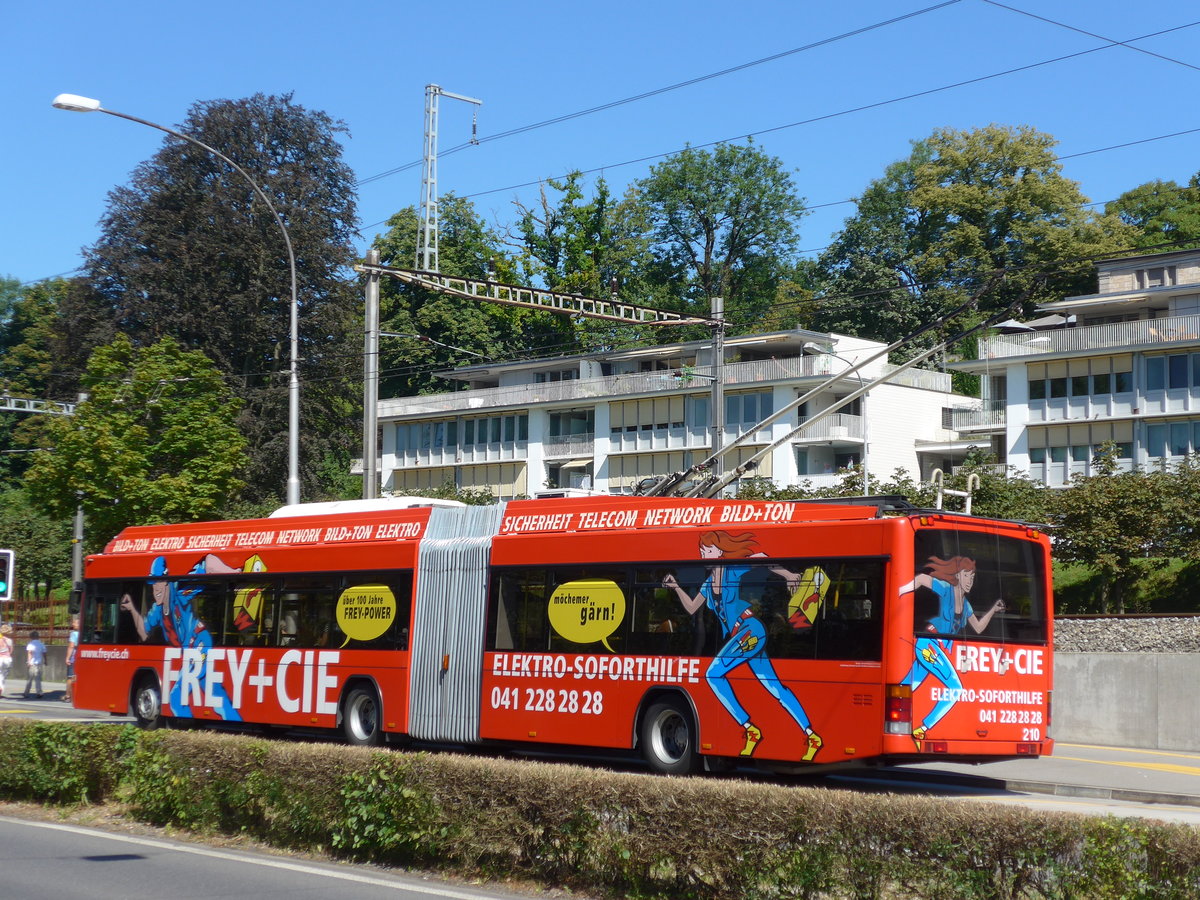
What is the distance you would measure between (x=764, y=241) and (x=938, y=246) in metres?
11.4

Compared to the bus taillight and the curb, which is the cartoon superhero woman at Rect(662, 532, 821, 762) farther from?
the curb

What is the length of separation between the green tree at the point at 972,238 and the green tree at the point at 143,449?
1676 inches

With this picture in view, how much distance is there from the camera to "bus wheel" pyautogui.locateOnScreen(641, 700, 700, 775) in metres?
15.4

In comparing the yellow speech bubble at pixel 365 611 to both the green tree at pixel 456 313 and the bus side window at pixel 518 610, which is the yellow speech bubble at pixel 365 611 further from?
the green tree at pixel 456 313

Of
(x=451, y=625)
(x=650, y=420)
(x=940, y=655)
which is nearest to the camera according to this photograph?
(x=940, y=655)

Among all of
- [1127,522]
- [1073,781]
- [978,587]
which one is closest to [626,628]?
[978,587]

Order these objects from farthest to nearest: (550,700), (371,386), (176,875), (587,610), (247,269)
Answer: (247,269) < (371,386) < (550,700) < (587,610) < (176,875)

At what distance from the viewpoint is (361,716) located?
19.2m

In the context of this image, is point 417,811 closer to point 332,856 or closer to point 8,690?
point 332,856

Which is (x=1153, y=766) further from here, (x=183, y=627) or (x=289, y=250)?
(x=289, y=250)

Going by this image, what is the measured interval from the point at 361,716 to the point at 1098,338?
42.9 meters

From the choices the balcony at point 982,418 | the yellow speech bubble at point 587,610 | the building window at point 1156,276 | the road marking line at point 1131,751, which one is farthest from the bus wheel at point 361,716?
the building window at point 1156,276

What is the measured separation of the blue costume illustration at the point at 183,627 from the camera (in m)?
21.2

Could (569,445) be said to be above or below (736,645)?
above
